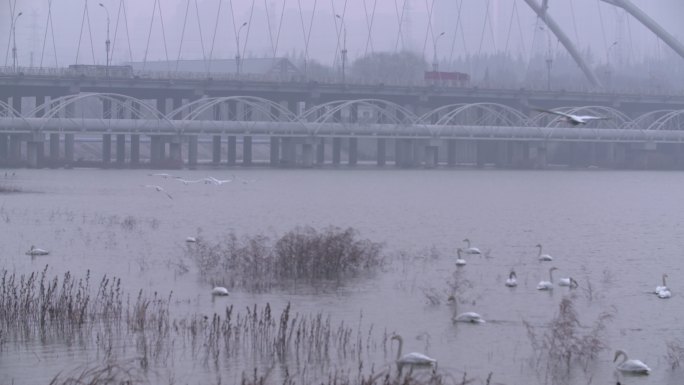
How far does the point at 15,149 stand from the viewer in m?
91.3

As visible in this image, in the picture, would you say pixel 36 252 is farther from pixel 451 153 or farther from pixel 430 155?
pixel 451 153

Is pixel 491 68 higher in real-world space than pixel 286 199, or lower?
higher

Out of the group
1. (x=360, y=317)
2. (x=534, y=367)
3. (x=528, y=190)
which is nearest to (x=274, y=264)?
(x=360, y=317)

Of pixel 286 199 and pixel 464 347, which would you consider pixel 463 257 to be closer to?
pixel 464 347

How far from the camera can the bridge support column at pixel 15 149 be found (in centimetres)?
8988

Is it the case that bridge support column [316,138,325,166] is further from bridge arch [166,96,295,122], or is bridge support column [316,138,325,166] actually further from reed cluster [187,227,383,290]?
reed cluster [187,227,383,290]

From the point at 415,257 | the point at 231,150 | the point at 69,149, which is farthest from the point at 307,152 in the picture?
the point at 415,257

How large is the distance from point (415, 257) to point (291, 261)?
5823 millimetres

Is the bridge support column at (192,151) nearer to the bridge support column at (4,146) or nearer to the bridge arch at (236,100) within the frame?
the bridge arch at (236,100)

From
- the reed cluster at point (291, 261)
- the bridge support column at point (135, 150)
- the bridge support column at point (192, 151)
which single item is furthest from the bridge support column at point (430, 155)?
the reed cluster at point (291, 261)

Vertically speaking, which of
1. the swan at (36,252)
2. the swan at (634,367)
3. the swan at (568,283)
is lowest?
the swan at (634,367)

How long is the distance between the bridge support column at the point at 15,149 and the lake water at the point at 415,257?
2488 centimetres

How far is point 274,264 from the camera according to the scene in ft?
78.2

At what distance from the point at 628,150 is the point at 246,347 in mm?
101811
